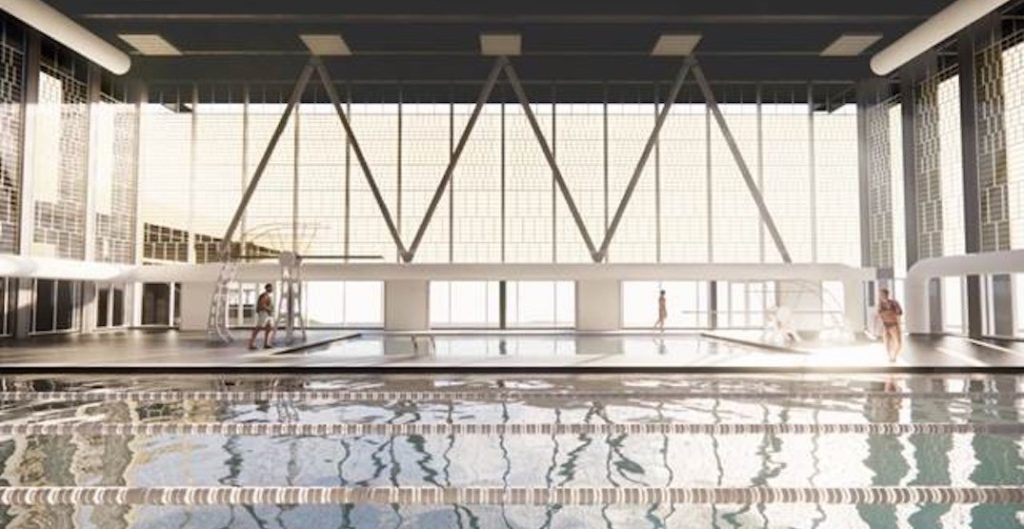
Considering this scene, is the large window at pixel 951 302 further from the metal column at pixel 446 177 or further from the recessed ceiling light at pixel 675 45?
the metal column at pixel 446 177

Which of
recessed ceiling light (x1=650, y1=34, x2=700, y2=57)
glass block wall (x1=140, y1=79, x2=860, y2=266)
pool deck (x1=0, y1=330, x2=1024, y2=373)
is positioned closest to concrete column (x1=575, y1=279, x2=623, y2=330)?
glass block wall (x1=140, y1=79, x2=860, y2=266)

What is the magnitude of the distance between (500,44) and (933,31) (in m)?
10.6

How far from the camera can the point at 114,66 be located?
63.5ft

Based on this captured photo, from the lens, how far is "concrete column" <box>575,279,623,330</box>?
22.4 meters

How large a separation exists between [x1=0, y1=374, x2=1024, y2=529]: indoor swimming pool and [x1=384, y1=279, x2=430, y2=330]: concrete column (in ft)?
42.6

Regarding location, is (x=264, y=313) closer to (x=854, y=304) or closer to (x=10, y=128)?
(x=10, y=128)

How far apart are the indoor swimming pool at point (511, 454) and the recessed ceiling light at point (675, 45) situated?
37.9 feet

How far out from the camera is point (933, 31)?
16.3 m

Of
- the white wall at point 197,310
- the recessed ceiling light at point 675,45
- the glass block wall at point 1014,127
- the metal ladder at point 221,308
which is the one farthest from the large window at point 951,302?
the white wall at point 197,310

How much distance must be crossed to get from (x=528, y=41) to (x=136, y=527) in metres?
16.8

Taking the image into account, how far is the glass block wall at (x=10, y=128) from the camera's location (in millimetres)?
17125

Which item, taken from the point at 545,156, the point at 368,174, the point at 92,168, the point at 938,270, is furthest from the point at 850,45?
the point at 92,168

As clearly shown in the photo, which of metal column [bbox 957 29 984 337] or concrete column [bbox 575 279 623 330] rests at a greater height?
metal column [bbox 957 29 984 337]

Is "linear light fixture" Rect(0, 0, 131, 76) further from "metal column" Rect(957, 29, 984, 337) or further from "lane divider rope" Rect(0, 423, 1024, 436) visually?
"metal column" Rect(957, 29, 984, 337)
